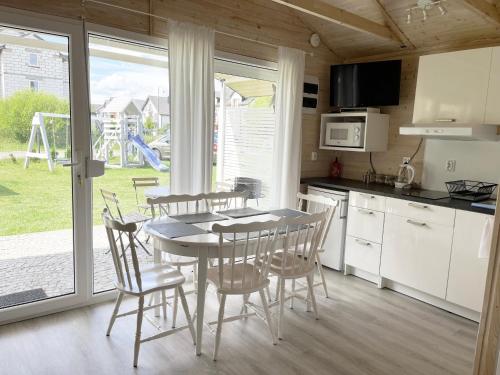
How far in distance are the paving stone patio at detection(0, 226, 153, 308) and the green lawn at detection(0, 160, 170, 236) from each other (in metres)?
0.11

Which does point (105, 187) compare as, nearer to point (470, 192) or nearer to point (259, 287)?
point (259, 287)

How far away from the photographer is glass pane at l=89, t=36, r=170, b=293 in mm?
3102

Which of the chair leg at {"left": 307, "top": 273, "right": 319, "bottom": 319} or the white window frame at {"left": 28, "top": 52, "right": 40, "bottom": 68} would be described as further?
the chair leg at {"left": 307, "top": 273, "right": 319, "bottom": 319}

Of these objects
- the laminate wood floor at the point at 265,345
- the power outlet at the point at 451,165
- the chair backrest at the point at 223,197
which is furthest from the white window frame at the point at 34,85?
the power outlet at the point at 451,165

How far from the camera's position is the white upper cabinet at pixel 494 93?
3.00 metres

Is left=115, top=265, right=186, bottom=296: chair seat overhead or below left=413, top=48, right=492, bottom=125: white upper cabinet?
below

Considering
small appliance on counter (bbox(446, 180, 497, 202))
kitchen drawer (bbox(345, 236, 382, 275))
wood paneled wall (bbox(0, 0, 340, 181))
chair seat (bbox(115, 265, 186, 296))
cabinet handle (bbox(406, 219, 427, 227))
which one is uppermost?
wood paneled wall (bbox(0, 0, 340, 181))

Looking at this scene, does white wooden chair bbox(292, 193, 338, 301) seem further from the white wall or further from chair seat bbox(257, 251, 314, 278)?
the white wall

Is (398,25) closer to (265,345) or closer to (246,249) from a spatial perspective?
(246,249)

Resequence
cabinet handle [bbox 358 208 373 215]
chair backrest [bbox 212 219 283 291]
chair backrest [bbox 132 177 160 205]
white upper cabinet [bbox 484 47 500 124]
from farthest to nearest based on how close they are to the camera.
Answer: chair backrest [bbox 132 177 160 205] < cabinet handle [bbox 358 208 373 215] < white upper cabinet [bbox 484 47 500 124] < chair backrest [bbox 212 219 283 291]

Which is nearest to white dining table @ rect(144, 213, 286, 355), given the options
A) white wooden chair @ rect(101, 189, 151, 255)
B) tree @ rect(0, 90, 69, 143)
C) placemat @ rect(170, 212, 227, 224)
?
placemat @ rect(170, 212, 227, 224)

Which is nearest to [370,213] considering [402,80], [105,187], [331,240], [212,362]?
[331,240]

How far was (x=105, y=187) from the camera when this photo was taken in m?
3.47

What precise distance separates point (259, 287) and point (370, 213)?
1658 mm
